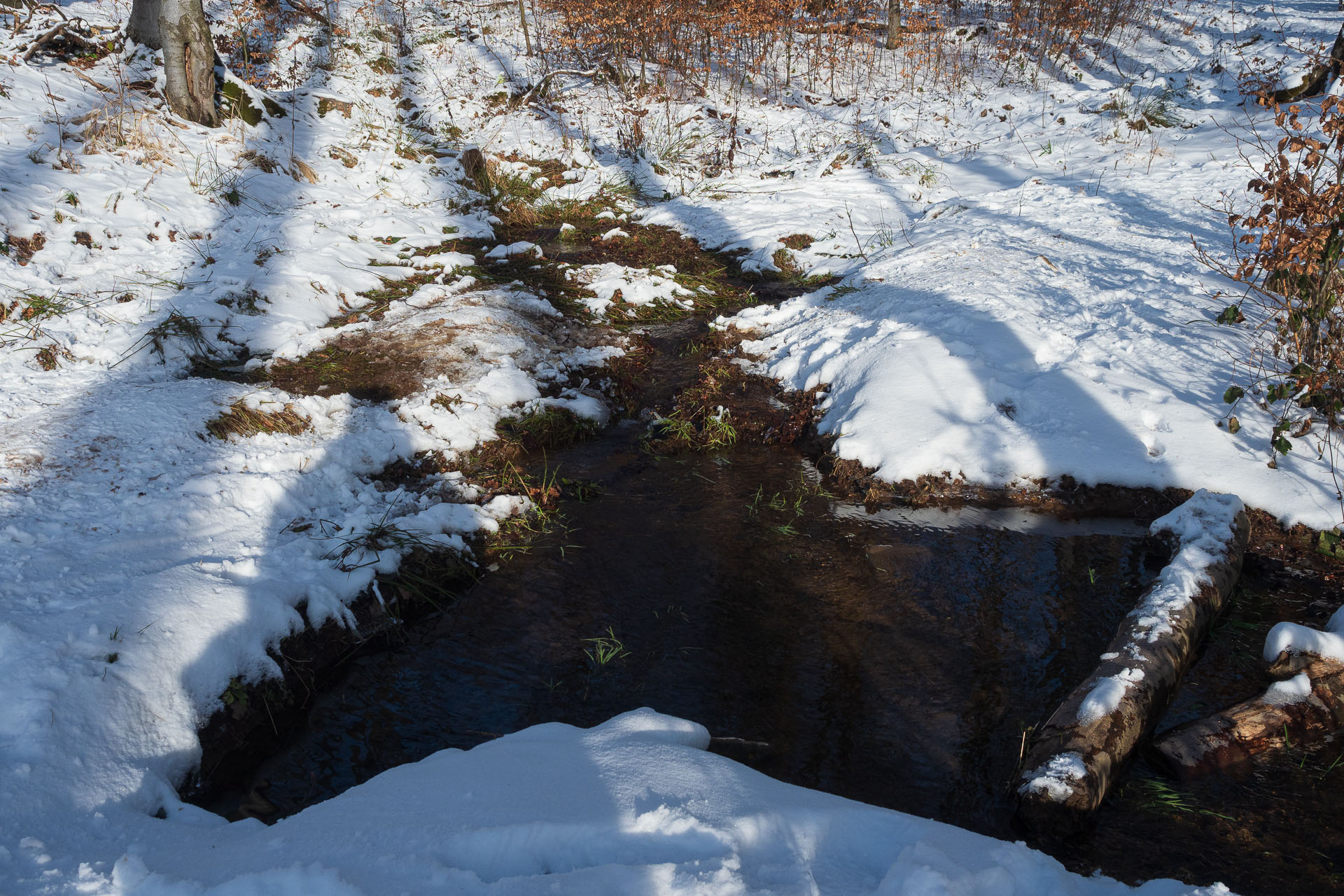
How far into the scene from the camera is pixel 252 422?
486 cm

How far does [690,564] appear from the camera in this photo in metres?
4.41

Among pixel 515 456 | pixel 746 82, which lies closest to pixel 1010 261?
pixel 515 456

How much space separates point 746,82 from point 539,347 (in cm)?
1084

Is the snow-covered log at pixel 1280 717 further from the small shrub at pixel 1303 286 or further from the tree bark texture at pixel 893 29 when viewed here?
the tree bark texture at pixel 893 29

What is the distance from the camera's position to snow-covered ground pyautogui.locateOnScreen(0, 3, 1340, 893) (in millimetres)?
2094

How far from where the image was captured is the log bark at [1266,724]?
2.98 meters

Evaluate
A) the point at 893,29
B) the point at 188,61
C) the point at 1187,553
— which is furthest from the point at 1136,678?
the point at 893,29

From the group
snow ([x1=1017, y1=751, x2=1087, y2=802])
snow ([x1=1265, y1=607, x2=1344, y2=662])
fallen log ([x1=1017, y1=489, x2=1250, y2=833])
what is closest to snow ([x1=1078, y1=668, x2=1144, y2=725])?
fallen log ([x1=1017, y1=489, x2=1250, y2=833])

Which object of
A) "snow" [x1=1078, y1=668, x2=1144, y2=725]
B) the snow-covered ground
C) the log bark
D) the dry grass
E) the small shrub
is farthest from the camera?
the dry grass

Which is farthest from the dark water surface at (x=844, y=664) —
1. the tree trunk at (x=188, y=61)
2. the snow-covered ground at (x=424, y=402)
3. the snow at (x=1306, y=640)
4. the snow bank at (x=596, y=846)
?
the tree trunk at (x=188, y=61)

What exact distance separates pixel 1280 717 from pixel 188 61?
11449 mm

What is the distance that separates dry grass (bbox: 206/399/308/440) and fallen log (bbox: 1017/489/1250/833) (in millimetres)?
4686

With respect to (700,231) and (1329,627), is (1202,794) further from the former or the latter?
(700,231)

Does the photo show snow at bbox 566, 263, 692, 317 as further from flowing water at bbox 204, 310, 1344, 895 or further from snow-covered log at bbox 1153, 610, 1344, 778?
snow-covered log at bbox 1153, 610, 1344, 778
